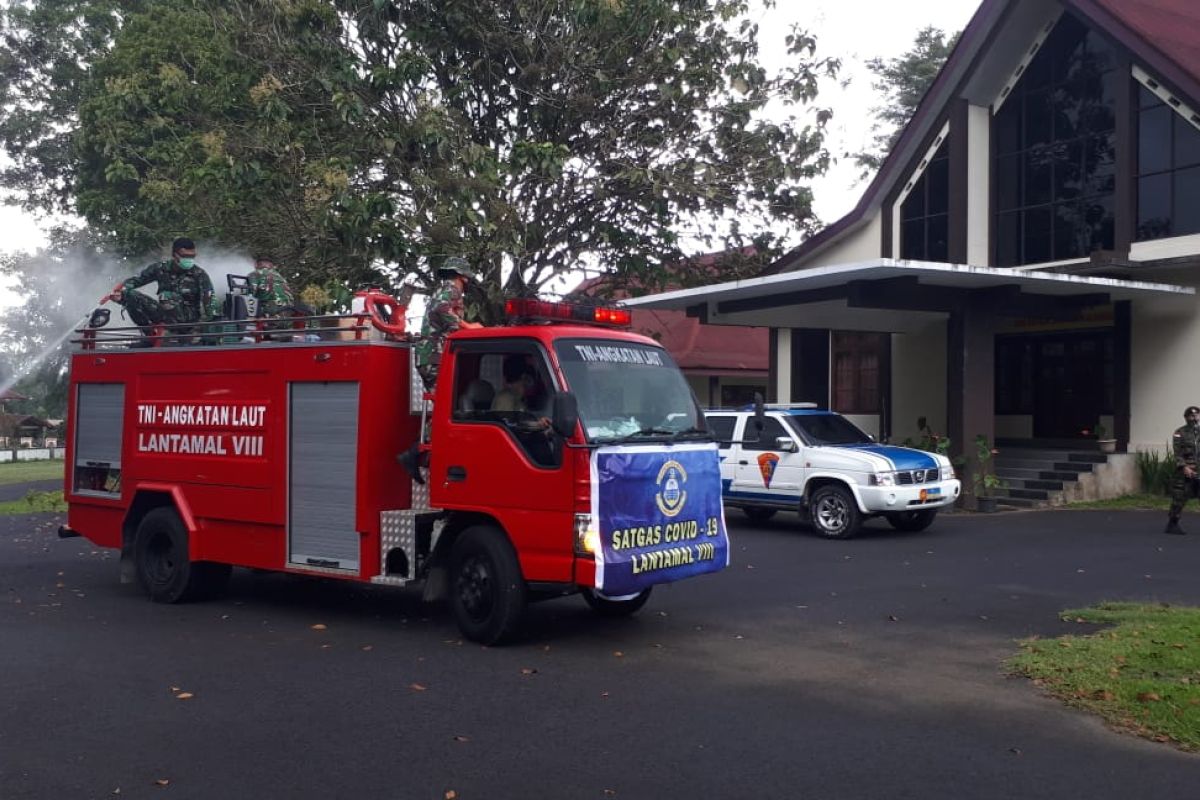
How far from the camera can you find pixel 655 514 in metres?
8.27

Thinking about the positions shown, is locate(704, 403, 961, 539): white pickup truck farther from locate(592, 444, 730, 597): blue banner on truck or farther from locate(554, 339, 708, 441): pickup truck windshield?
locate(592, 444, 730, 597): blue banner on truck

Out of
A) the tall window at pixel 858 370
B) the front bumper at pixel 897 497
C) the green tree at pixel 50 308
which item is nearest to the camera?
the front bumper at pixel 897 497

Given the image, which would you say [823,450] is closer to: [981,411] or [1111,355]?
[981,411]

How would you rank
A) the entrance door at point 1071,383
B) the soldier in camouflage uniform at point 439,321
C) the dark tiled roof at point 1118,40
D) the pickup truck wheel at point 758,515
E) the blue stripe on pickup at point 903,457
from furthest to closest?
the entrance door at point 1071,383, the dark tiled roof at point 1118,40, the pickup truck wheel at point 758,515, the blue stripe on pickup at point 903,457, the soldier in camouflage uniform at point 439,321

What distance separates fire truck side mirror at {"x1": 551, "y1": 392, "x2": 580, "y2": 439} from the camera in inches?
307

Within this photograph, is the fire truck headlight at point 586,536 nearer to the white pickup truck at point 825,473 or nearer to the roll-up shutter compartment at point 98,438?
the roll-up shutter compartment at point 98,438

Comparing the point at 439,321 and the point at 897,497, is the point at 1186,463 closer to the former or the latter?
the point at 897,497

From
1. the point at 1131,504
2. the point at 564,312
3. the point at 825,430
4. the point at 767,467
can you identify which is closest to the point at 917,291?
the point at 825,430

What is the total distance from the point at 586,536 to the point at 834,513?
8.15 m

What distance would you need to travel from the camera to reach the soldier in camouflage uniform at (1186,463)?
1457 centimetres

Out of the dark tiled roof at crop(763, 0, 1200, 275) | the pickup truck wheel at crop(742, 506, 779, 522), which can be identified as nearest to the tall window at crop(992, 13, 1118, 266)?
the dark tiled roof at crop(763, 0, 1200, 275)

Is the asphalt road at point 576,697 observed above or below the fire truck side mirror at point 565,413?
below

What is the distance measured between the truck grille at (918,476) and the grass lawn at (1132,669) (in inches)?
220

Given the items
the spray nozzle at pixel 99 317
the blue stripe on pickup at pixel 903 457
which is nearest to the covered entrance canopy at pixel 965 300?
the blue stripe on pickup at pixel 903 457
